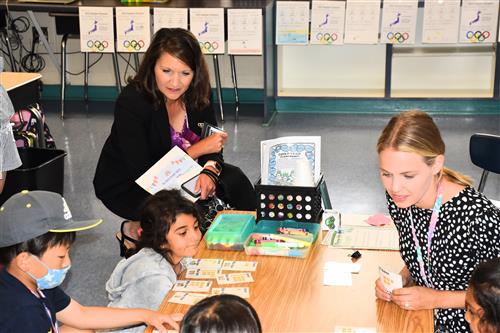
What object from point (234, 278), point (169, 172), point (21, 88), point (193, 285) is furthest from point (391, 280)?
point (21, 88)

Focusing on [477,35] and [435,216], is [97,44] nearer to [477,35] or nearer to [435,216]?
[477,35]

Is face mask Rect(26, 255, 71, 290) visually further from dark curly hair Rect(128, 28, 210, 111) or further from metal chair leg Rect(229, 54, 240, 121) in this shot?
metal chair leg Rect(229, 54, 240, 121)

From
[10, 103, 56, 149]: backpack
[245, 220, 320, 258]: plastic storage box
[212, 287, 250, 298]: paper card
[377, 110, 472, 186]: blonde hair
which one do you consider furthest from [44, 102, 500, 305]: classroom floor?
[377, 110, 472, 186]: blonde hair

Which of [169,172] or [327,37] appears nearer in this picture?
[169,172]

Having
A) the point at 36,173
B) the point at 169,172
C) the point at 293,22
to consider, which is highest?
the point at 293,22

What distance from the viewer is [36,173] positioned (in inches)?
163

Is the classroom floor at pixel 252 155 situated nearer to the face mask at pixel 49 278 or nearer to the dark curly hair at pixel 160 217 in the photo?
the dark curly hair at pixel 160 217

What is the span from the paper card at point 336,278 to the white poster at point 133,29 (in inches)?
170

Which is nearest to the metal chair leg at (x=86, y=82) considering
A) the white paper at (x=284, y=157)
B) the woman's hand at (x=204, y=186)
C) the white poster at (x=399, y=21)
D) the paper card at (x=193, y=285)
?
the white poster at (x=399, y=21)

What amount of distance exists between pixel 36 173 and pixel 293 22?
3.02 metres

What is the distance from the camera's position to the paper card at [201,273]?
2395 millimetres

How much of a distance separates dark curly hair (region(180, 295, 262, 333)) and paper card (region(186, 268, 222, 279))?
0.89m

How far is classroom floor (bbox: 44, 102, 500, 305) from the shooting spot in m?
4.12

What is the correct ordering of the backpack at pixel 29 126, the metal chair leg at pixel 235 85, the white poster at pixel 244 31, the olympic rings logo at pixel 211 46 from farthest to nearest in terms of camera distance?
the metal chair leg at pixel 235 85 < the olympic rings logo at pixel 211 46 < the white poster at pixel 244 31 < the backpack at pixel 29 126
